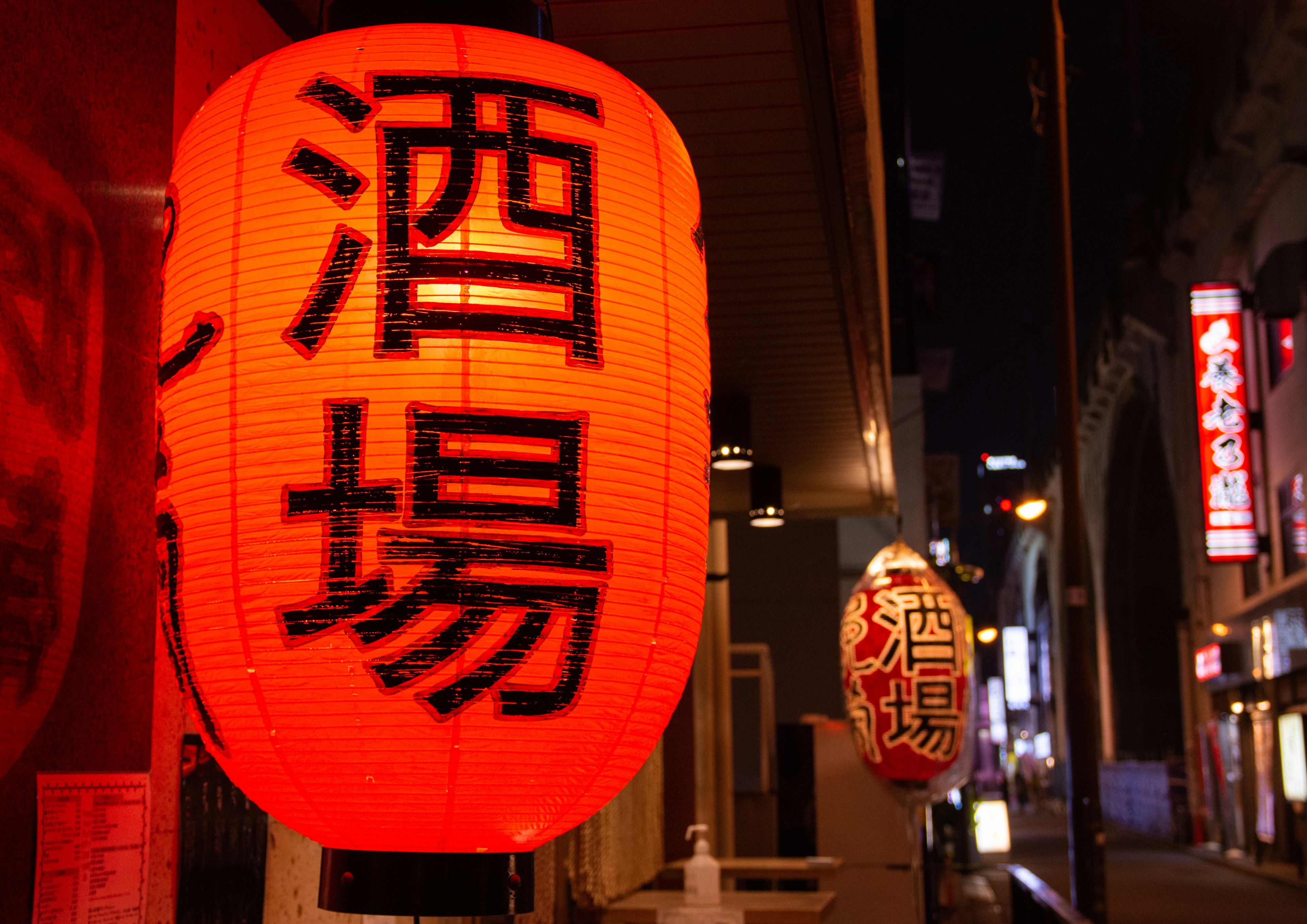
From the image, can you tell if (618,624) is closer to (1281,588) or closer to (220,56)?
(220,56)

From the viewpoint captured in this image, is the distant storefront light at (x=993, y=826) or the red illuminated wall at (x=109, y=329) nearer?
the red illuminated wall at (x=109, y=329)

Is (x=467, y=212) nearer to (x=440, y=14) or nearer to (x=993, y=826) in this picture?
(x=440, y=14)

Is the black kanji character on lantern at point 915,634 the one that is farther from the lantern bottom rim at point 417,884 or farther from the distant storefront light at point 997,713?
the distant storefront light at point 997,713

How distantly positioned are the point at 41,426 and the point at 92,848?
2.61 ft

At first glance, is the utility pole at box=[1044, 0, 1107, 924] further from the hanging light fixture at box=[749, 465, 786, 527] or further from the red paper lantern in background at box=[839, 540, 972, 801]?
the hanging light fixture at box=[749, 465, 786, 527]

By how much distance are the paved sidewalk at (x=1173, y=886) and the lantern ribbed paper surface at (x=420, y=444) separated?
666 inches

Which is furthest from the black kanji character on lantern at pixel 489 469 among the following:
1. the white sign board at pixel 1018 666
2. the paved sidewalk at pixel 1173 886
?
the white sign board at pixel 1018 666

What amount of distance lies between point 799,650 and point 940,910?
589 cm

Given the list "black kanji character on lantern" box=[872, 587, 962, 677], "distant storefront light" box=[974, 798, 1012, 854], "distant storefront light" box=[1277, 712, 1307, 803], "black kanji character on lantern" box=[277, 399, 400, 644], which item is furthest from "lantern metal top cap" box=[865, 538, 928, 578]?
"distant storefront light" box=[1277, 712, 1307, 803]

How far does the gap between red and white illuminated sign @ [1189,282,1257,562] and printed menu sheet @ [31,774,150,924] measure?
21.7m

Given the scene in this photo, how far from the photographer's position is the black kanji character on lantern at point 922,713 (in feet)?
30.6

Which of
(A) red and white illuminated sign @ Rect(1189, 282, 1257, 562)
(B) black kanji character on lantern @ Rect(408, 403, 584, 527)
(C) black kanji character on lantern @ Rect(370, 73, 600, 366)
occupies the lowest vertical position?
(B) black kanji character on lantern @ Rect(408, 403, 584, 527)

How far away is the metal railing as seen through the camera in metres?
7.38

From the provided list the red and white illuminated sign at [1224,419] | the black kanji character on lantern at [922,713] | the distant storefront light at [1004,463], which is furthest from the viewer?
the distant storefront light at [1004,463]
